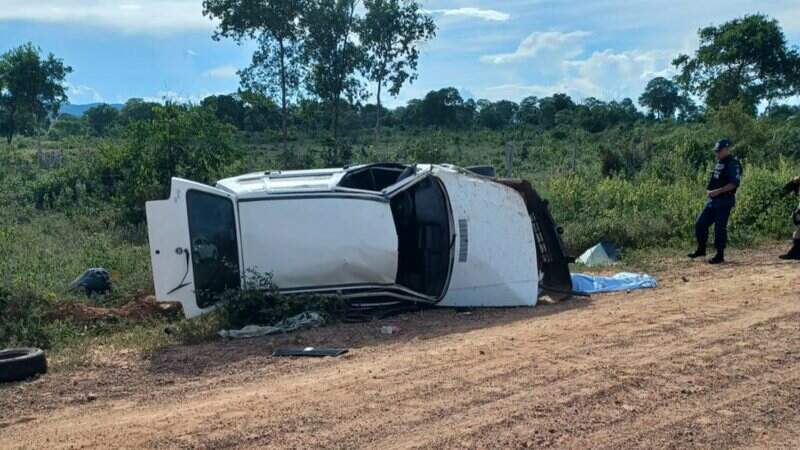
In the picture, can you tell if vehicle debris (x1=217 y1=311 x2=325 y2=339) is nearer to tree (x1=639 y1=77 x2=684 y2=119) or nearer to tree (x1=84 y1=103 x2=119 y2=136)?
tree (x1=84 y1=103 x2=119 y2=136)

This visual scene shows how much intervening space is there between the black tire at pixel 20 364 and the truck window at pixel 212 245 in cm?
168

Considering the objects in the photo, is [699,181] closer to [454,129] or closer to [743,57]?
[743,57]

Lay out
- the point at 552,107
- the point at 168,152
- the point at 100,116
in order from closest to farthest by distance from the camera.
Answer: the point at 168,152, the point at 100,116, the point at 552,107

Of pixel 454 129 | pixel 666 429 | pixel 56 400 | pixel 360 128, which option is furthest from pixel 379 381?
pixel 454 129

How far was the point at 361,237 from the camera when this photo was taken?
795 centimetres

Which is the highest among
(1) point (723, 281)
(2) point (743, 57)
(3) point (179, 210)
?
(2) point (743, 57)

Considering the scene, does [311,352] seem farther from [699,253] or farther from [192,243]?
[699,253]

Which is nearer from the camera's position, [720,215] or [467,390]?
[467,390]

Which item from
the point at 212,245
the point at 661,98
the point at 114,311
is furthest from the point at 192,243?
the point at 661,98

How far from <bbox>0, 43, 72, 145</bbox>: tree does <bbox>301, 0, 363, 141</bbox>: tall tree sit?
54.4 ft

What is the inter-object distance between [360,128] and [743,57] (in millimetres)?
18244

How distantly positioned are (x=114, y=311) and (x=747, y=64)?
3545cm

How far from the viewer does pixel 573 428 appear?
175 inches

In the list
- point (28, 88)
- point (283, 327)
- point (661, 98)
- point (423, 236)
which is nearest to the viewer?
point (283, 327)
